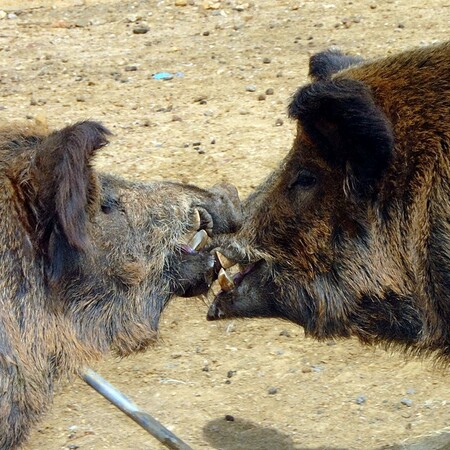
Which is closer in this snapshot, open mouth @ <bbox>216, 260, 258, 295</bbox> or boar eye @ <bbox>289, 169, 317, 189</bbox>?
boar eye @ <bbox>289, 169, 317, 189</bbox>

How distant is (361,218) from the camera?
18.2 ft

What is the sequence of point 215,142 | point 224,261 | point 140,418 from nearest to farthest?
1. point 224,261
2. point 140,418
3. point 215,142

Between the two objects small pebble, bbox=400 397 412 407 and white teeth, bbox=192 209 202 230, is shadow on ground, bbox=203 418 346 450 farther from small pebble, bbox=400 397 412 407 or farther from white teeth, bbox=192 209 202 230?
white teeth, bbox=192 209 202 230

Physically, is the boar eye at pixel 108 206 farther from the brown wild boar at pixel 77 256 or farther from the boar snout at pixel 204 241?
the boar snout at pixel 204 241

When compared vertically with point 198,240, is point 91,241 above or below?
above

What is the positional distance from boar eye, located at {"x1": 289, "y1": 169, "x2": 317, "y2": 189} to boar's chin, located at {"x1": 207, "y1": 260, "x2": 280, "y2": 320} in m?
0.48

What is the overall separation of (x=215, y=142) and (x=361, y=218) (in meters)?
4.99

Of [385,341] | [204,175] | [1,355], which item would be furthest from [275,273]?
[204,175]

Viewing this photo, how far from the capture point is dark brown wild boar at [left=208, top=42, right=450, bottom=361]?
534cm

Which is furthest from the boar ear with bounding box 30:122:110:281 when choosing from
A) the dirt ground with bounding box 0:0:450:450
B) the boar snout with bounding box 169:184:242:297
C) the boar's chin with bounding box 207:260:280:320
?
the dirt ground with bounding box 0:0:450:450

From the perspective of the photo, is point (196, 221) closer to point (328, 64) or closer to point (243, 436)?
point (328, 64)

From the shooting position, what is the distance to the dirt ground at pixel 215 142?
7.00 metres

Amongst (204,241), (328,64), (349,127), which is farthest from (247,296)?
(328,64)

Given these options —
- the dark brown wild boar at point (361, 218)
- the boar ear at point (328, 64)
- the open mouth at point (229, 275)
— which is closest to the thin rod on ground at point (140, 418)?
the dark brown wild boar at point (361, 218)
